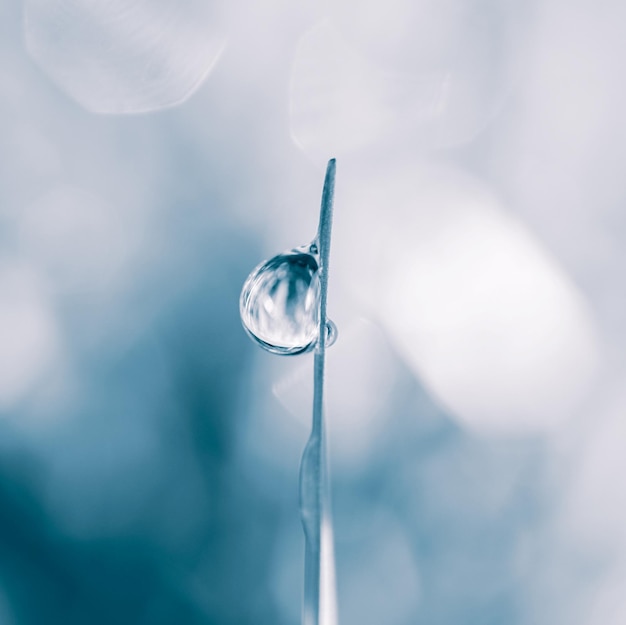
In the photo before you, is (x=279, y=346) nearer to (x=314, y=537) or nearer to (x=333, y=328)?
(x=333, y=328)

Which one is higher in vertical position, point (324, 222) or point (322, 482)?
point (324, 222)

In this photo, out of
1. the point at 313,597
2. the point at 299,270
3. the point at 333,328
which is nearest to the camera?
the point at 313,597

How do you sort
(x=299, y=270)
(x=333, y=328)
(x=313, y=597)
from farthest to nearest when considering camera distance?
(x=333, y=328), (x=299, y=270), (x=313, y=597)


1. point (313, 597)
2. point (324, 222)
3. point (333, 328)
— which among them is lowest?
point (313, 597)

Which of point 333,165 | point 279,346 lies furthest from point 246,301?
point 333,165

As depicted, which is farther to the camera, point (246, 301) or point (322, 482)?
point (246, 301)

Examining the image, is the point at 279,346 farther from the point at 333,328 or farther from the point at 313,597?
the point at 313,597
